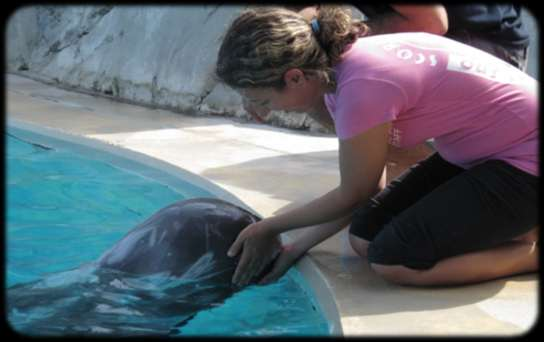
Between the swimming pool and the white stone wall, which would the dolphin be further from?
the white stone wall

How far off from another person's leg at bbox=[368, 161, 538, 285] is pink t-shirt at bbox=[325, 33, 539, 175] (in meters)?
0.09

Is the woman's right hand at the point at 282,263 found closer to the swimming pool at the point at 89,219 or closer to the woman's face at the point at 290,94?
the swimming pool at the point at 89,219

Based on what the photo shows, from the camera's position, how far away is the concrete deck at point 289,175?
8.54 feet

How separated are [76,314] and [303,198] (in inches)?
63.3

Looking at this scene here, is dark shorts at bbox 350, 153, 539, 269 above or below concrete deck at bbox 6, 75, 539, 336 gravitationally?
above

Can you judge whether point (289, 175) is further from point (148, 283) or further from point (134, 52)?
point (134, 52)

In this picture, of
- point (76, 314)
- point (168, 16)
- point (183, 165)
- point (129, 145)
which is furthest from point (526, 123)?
point (168, 16)

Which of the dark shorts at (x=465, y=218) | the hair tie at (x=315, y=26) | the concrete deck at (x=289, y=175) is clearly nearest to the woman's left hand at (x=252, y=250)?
the concrete deck at (x=289, y=175)

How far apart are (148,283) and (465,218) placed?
1189 millimetres

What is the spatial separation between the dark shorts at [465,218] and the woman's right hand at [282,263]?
18.2 inches

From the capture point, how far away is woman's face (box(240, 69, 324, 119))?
2.86 meters

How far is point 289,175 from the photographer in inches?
191

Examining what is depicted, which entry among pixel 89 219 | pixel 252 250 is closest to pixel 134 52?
pixel 89 219

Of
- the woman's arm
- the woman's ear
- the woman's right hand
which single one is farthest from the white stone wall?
the woman's ear
